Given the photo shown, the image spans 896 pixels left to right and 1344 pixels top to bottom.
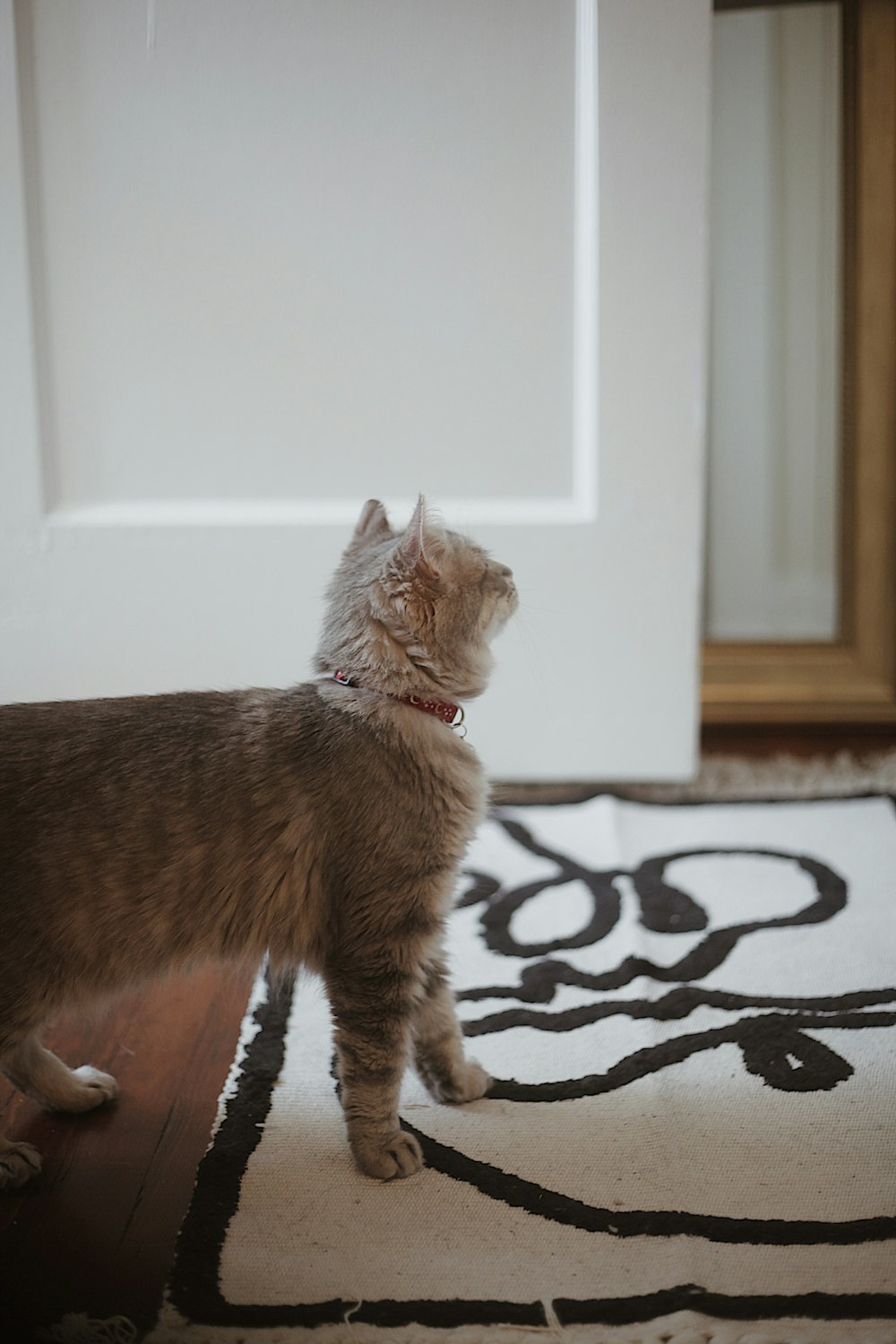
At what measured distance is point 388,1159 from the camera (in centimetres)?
95

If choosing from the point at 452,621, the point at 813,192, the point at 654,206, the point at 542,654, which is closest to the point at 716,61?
the point at 813,192

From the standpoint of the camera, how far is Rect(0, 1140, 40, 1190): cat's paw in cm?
94

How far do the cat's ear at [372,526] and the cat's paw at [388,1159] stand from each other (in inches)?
22.9

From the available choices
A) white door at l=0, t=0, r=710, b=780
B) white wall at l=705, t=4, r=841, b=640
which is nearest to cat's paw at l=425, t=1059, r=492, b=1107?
white door at l=0, t=0, r=710, b=780

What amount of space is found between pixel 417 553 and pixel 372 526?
0.18m

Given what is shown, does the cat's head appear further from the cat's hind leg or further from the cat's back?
the cat's hind leg

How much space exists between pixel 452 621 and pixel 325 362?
720 millimetres

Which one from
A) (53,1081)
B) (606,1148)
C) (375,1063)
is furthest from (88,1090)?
(606,1148)

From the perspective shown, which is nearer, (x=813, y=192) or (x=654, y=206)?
(x=654, y=206)

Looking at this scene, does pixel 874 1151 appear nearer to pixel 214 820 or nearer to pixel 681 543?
pixel 214 820

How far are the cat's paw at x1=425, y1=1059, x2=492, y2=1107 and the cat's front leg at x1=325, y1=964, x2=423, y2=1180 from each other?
0.09 meters

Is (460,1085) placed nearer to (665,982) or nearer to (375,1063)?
(375,1063)

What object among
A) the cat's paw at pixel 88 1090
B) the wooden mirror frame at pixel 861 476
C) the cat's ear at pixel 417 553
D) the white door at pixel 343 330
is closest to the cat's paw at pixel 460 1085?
the cat's paw at pixel 88 1090

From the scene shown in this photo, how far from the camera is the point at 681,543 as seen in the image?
167 centimetres
